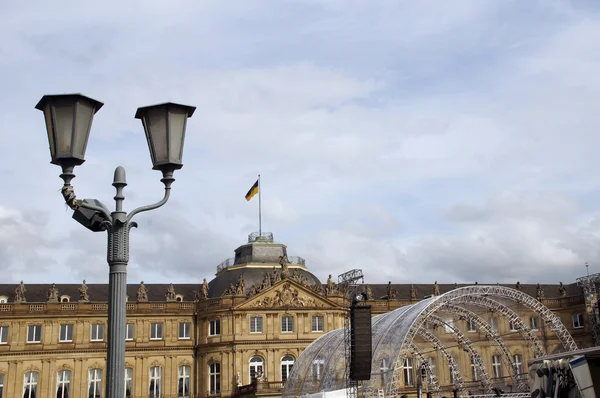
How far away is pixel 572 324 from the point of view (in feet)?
245

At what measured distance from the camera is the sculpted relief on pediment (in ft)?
223

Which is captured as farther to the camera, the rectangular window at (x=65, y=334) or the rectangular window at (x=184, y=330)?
the rectangular window at (x=184, y=330)

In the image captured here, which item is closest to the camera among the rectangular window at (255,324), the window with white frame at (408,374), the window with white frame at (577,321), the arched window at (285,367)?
the arched window at (285,367)

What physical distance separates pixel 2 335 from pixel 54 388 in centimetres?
654

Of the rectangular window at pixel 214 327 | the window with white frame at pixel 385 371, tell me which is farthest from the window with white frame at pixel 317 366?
the rectangular window at pixel 214 327

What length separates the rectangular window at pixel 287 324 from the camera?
68062 millimetres

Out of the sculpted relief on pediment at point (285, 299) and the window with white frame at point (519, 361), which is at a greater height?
the sculpted relief on pediment at point (285, 299)

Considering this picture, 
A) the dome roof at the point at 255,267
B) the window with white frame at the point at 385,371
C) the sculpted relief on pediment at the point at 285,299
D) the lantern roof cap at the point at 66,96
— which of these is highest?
the dome roof at the point at 255,267

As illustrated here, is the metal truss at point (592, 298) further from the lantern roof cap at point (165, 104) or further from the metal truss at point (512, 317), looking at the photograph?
the lantern roof cap at point (165, 104)

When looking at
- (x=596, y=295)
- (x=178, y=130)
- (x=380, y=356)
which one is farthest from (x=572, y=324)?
(x=178, y=130)

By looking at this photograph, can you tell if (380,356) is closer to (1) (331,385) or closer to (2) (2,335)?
(1) (331,385)

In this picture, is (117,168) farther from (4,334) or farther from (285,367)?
(4,334)

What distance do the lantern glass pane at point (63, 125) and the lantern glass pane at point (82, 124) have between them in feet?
0.27

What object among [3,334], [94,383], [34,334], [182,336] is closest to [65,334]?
[34,334]
